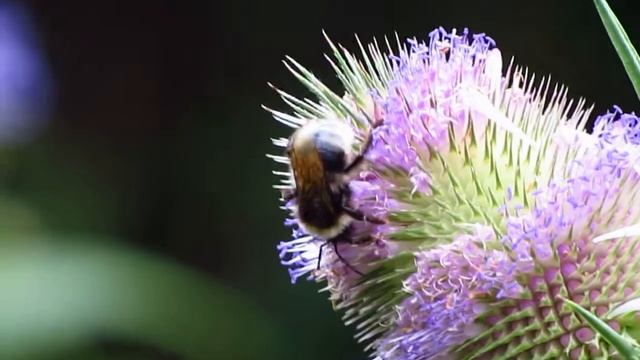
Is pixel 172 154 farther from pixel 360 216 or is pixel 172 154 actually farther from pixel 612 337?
pixel 612 337

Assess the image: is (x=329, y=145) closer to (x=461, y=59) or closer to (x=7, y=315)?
(x=461, y=59)

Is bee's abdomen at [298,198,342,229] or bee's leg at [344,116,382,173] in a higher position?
bee's leg at [344,116,382,173]

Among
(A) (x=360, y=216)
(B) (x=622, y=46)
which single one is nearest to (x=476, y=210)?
(A) (x=360, y=216)

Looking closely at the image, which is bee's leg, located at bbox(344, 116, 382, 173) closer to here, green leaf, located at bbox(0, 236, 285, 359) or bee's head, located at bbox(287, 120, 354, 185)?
bee's head, located at bbox(287, 120, 354, 185)

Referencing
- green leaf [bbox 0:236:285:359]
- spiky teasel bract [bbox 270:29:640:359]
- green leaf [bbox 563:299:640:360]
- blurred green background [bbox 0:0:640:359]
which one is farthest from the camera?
blurred green background [bbox 0:0:640:359]

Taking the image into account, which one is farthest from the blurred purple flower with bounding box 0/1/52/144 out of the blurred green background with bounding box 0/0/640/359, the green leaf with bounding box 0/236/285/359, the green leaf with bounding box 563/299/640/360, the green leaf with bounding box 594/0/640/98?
the green leaf with bounding box 563/299/640/360

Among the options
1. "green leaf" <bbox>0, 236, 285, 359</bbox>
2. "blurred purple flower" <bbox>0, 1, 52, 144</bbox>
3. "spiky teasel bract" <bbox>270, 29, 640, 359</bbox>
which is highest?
"blurred purple flower" <bbox>0, 1, 52, 144</bbox>

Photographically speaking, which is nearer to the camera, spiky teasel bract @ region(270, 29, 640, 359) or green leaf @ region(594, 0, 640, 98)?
green leaf @ region(594, 0, 640, 98)
